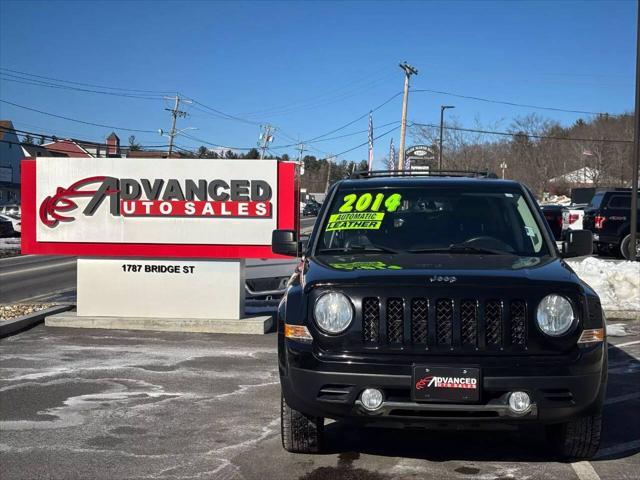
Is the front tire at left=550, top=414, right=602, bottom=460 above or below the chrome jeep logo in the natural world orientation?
below

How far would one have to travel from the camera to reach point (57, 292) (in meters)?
14.9

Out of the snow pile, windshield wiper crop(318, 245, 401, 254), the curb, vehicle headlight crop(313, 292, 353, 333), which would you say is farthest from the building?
vehicle headlight crop(313, 292, 353, 333)

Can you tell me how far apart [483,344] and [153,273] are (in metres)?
6.63

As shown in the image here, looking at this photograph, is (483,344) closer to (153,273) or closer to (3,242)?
(153,273)

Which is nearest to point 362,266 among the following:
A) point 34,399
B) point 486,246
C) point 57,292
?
point 486,246

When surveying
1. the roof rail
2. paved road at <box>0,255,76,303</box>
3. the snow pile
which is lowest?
paved road at <box>0,255,76,303</box>

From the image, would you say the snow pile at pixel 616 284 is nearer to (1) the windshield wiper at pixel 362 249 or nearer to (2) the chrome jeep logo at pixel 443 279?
(1) the windshield wiper at pixel 362 249

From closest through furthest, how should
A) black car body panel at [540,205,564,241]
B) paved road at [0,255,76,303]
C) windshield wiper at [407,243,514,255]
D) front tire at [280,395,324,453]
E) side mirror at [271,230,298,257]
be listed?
front tire at [280,395,324,453]
windshield wiper at [407,243,514,255]
side mirror at [271,230,298,257]
paved road at [0,255,76,303]
black car body panel at [540,205,564,241]

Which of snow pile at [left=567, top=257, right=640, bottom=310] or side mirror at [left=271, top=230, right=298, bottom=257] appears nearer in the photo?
side mirror at [left=271, top=230, right=298, bottom=257]

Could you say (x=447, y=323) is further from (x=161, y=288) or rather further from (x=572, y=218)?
(x=572, y=218)

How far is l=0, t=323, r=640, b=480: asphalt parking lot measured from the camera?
4.38m

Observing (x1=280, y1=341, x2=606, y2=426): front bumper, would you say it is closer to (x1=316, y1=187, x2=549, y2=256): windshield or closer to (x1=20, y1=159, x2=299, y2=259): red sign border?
(x1=316, y1=187, x2=549, y2=256): windshield

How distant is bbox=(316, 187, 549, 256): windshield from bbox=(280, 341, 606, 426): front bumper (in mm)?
1200

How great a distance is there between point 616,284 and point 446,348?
9278 millimetres
